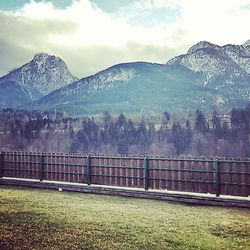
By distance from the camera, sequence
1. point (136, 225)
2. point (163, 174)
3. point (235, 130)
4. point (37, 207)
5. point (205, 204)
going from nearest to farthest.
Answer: point (136, 225)
point (37, 207)
point (205, 204)
point (163, 174)
point (235, 130)

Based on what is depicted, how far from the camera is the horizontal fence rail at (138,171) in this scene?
53.2 feet

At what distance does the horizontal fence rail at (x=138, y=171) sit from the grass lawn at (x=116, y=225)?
6.10ft

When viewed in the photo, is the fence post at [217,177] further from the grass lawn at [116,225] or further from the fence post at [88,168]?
the fence post at [88,168]

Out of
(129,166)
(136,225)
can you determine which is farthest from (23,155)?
(136,225)

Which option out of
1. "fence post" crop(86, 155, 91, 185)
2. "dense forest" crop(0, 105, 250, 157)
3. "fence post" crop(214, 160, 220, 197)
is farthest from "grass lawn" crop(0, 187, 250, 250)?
"dense forest" crop(0, 105, 250, 157)

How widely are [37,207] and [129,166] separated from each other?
6.27 meters

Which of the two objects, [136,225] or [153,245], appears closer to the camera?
[153,245]

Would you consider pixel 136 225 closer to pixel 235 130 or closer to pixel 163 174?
pixel 163 174

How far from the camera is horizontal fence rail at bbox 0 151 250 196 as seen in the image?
53.2ft

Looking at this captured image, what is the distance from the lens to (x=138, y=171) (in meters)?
18.8

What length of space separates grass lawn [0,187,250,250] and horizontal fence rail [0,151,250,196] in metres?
1.86

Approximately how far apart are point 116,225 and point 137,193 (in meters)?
6.74

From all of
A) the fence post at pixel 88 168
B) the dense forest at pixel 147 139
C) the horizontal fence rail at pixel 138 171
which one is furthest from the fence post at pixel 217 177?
the dense forest at pixel 147 139

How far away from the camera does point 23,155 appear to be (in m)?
23.0
